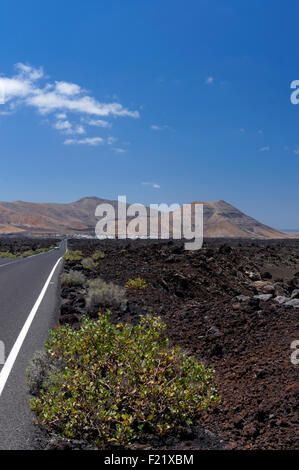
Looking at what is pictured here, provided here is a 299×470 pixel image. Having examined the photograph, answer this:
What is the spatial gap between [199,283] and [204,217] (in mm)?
170479

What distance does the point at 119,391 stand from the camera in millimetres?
4367

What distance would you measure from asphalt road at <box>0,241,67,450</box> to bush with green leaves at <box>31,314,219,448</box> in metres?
0.30

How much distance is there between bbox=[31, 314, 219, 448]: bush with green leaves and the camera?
13.2 feet

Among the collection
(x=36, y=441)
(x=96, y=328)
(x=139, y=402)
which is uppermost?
(x=96, y=328)

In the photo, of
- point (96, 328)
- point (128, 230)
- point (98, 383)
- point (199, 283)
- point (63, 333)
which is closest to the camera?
point (98, 383)

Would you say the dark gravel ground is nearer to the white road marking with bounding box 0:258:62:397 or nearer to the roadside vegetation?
the white road marking with bounding box 0:258:62:397

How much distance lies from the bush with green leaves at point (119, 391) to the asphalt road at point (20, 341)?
299 mm

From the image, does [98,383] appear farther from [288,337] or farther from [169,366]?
[288,337]

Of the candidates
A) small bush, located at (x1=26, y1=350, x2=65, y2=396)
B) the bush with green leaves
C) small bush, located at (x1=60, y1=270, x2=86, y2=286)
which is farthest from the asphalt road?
small bush, located at (x1=60, y1=270, x2=86, y2=286)

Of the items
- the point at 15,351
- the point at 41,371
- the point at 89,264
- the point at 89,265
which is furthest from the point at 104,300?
the point at 89,264

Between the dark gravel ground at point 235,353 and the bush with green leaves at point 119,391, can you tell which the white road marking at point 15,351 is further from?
the bush with green leaves at point 119,391

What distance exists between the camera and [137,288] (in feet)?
43.8

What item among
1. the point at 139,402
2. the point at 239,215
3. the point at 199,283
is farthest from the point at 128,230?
the point at 139,402
